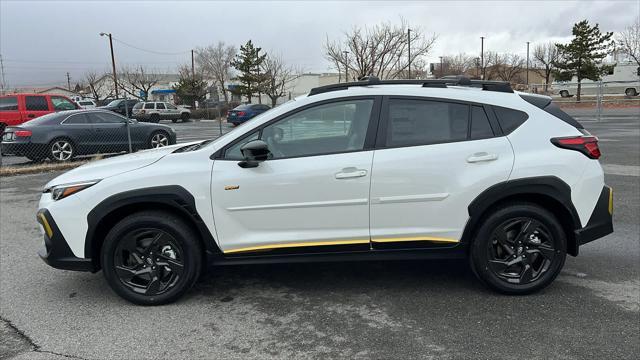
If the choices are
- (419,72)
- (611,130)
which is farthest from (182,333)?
(419,72)

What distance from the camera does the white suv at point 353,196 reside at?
376 centimetres

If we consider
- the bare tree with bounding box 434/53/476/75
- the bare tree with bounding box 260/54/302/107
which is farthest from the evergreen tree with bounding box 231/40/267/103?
the bare tree with bounding box 434/53/476/75

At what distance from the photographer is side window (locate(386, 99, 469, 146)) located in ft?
12.7

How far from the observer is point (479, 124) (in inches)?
154

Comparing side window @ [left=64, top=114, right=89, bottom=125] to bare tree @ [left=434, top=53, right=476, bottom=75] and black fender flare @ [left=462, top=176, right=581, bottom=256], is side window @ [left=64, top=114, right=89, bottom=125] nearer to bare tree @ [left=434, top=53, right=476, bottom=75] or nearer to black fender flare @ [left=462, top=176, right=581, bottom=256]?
black fender flare @ [left=462, top=176, right=581, bottom=256]

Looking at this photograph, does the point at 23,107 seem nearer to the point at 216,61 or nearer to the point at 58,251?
the point at 58,251

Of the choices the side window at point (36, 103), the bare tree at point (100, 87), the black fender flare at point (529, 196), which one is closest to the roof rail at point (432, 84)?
the black fender flare at point (529, 196)

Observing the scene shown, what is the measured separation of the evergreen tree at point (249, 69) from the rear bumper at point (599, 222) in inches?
1831

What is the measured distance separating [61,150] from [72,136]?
432 millimetres

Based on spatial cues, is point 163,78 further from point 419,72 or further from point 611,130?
point 611,130

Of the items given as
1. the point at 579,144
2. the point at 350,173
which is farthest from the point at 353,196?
the point at 579,144

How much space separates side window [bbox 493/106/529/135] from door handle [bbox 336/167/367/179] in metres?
1.20

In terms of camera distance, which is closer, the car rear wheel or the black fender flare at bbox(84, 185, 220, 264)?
the black fender flare at bbox(84, 185, 220, 264)

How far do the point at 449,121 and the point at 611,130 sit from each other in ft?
52.8
